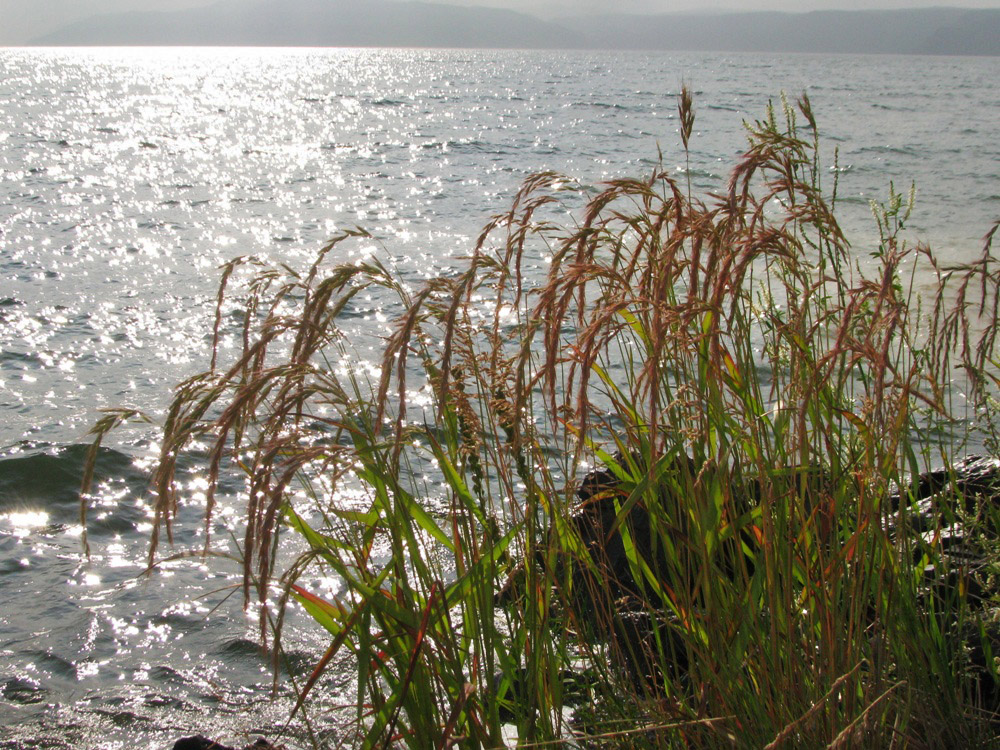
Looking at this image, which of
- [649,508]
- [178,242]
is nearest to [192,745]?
[649,508]

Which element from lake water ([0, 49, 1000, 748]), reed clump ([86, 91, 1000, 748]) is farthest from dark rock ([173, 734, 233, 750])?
reed clump ([86, 91, 1000, 748])

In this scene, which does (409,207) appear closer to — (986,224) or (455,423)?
(986,224)

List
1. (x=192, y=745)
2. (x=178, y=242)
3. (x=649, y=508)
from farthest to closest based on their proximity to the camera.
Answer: (x=178, y=242) < (x=192, y=745) < (x=649, y=508)

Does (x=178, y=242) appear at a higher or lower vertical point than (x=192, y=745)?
higher

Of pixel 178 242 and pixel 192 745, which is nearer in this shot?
pixel 192 745

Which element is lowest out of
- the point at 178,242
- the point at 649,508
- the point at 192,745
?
the point at 192,745

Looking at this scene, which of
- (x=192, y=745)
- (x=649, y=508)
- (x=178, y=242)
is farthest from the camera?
(x=178, y=242)

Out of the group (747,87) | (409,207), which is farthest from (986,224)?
(747,87)

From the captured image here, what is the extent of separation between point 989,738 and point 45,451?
5754 millimetres

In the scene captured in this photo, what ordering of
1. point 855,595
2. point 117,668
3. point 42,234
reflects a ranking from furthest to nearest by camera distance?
point 42,234, point 117,668, point 855,595

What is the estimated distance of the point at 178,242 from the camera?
13.1m

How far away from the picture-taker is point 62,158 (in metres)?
22.5

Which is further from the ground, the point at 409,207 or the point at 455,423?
the point at 409,207

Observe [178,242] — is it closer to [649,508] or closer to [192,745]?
[192,745]
